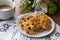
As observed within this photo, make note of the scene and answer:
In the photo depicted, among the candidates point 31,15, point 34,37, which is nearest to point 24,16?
point 31,15

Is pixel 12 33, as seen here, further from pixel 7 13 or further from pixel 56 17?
pixel 56 17

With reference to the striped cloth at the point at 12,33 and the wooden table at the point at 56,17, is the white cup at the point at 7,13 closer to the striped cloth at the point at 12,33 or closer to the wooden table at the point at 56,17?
the striped cloth at the point at 12,33

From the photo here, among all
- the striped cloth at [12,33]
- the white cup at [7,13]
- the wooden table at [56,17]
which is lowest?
the striped cloth at [12,33]

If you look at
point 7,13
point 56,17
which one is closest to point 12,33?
point 7,13

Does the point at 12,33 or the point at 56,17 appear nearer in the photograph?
the point at 12,33

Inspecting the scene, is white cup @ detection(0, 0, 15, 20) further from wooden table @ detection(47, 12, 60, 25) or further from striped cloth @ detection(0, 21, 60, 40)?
wooden table @ detection(47, 12, 60, 25)

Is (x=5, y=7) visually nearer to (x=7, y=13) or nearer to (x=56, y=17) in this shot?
(x=7, y=13)

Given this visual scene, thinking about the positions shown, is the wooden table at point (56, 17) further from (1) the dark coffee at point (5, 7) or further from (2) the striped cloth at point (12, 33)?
(1) the dark coffee at point (5, 7)

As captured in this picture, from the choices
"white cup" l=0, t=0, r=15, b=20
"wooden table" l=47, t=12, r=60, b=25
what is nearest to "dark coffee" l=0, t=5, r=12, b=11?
"white cup" l=0, t=0, r=15, b=20

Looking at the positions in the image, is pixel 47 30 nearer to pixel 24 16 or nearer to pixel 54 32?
pixel 54 32

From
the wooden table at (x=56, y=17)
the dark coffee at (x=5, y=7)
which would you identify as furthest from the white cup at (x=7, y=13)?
the wooden table at (x=56, y=17)

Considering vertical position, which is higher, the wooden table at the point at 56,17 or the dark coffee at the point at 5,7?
the dark coffee at the point at 5,7
